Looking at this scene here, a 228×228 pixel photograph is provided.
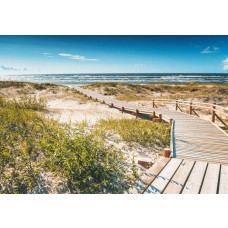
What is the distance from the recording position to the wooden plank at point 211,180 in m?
2.98

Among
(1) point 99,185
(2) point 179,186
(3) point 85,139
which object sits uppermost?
(3) point 85,139

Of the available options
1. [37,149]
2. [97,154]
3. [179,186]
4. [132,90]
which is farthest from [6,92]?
[179,186]

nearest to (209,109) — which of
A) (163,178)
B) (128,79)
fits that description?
(163,178)

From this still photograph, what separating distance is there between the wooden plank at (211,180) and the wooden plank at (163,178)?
0.60 meters

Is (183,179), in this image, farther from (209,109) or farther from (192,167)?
(209,109)

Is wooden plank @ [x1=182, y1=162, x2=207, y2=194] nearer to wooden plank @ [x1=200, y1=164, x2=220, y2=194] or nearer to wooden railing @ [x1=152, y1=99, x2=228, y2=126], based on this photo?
wooden plank @ [x1=200, y1=164, x2=220, y2=194]

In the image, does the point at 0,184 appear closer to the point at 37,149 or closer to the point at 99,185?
the point at 37,149

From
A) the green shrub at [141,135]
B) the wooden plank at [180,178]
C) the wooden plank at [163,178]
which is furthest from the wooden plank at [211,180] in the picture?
the green shrub at [141,135]

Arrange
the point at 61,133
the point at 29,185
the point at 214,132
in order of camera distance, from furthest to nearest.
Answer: the point at 214,132 < the point at 61,133 < the point at 29,185

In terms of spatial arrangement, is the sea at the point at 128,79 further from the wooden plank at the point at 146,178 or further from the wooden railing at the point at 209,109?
the wooden plank at the point at 146,178

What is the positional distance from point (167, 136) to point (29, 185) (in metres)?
5.10

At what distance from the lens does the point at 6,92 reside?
21188 mm

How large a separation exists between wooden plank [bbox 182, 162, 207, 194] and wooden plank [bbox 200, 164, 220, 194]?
82mm
